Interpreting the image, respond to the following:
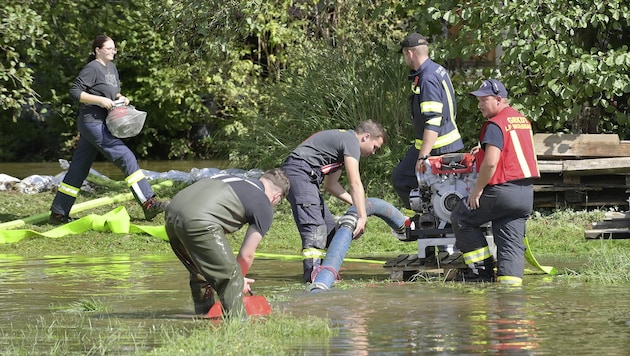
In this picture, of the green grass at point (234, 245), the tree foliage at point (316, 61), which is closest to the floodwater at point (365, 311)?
the green grass at point (234, 245)

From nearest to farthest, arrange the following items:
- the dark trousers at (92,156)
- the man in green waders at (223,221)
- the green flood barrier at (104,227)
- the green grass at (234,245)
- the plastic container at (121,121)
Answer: the green grass at (234,245) → the man in green waders at (223,221) → the green flood barrier at (104,227) → the plastic container at (121,121) → the dark trousers at (92,156)

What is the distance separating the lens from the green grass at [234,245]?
662 centimetres

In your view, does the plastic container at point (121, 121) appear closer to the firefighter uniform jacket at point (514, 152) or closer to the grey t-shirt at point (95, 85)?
the grey t-shirt at point (95, 85)

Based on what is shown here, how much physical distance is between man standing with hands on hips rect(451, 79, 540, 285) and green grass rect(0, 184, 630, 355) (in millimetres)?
508

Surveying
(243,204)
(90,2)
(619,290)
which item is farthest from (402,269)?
(90,2)

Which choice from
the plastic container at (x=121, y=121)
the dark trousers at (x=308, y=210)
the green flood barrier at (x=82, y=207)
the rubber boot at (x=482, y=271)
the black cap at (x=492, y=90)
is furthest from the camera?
the green flood barrier at (x=82, y=207)

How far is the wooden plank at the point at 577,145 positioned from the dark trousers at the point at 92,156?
4696 mm

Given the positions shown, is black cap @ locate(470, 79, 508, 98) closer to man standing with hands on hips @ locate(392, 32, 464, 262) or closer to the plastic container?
man standing with hands on hips @ locate(392, 32, 464, 262)

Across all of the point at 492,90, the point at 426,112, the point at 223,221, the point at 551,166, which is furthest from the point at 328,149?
the point at 551,166

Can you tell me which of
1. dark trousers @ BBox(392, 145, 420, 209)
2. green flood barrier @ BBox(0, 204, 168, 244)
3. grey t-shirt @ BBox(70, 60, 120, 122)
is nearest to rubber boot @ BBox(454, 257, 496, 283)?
dark trousers @ BBox(392, 145, 420, 209)

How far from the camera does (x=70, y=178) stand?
13.5 metres

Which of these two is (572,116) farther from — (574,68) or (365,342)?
(365,342)

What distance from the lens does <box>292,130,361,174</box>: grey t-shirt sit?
31.7ft

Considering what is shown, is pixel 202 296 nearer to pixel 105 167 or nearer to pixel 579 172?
pixel 579 172
